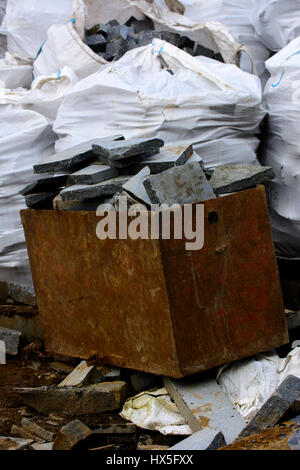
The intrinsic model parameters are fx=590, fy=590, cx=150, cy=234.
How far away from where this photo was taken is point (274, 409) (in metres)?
1.87

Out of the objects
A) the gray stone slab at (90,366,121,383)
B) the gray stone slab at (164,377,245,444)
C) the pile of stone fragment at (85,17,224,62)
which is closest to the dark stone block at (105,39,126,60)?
the pile of stone fragment at (85,17,224,62)

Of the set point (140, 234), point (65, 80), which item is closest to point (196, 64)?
point (65, 80)

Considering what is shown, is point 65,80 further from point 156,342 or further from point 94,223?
point 156,342

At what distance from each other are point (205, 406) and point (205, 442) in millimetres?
367

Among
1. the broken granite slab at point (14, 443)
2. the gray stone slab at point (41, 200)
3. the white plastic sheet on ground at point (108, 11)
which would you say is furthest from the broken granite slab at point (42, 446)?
the white plastic sheet on ground at point (108, 11)

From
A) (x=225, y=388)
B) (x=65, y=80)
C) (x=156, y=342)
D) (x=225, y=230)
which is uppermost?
(x=65, y=80)

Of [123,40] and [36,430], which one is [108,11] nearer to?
[123,40]

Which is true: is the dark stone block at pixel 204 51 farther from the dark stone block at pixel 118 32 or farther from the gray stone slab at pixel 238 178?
the gray stone slab at pixel 238 178

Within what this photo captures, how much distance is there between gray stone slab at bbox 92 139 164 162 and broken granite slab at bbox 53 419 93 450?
1.03 metres

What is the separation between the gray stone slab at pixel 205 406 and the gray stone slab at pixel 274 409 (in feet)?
0.39

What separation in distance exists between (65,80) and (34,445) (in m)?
2.17

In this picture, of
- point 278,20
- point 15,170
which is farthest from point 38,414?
point 278,20

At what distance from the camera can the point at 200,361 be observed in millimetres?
2291

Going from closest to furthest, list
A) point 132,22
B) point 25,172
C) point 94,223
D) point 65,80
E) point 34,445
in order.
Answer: point 34,445 < point 94,223 < point 25,172 < point 65,80 < point 132,22
